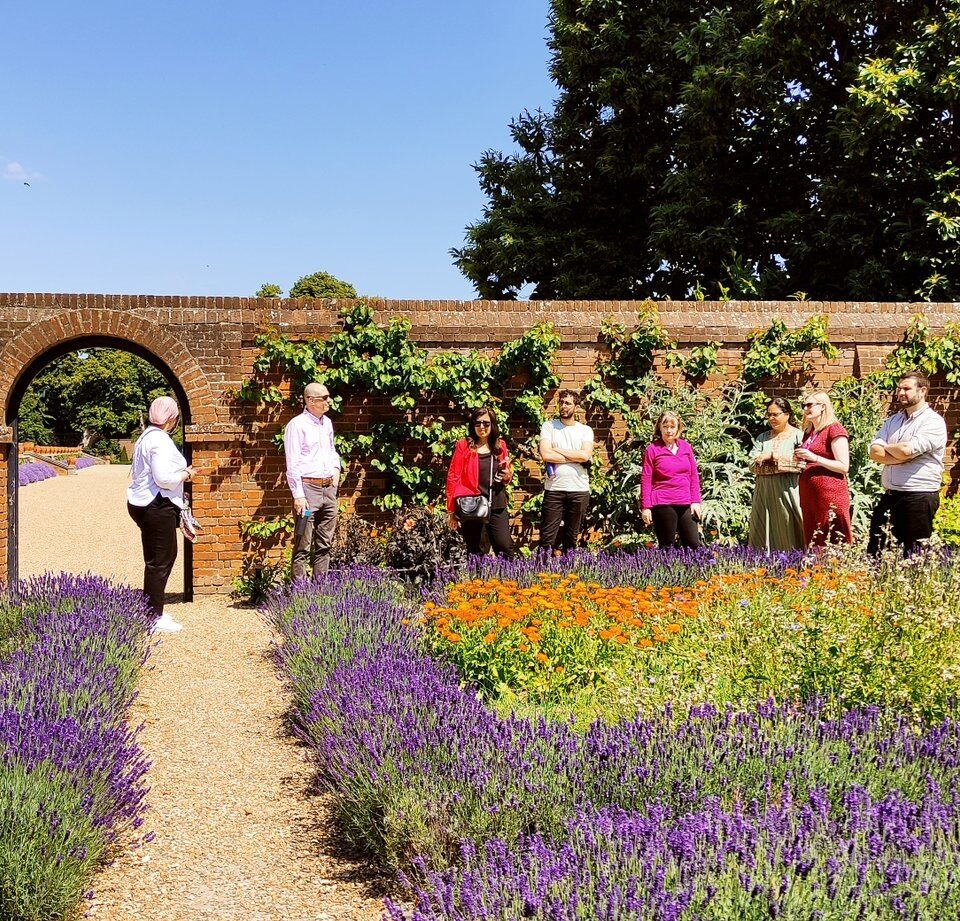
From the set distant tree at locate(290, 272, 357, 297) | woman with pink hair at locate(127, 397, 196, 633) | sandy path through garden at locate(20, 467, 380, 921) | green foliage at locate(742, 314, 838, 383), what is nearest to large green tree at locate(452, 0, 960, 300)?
green foliage at locate(742, 314, 838, 383)

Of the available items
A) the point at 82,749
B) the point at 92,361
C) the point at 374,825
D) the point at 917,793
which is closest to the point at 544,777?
the point at 374,825

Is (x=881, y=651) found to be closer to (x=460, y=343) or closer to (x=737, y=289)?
(x=460, y=343)

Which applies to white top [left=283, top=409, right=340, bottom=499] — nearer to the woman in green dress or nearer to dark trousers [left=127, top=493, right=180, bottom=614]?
dark trousers [left=127, top=493, right=180, bottom=614]

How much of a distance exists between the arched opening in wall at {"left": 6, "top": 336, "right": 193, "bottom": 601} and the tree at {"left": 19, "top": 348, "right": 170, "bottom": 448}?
0.06 meters

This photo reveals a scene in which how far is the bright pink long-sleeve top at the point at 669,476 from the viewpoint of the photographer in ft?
25.5

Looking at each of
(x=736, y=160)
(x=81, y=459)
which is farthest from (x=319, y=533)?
(x=81, y=459)

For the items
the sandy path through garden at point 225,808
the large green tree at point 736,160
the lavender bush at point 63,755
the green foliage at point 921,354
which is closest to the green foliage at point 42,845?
the lavender bush at point 63,755

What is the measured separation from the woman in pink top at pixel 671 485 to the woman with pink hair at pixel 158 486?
12.4 ft

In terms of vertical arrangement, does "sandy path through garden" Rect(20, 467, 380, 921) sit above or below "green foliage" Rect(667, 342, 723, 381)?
below

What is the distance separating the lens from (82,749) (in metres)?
3.67

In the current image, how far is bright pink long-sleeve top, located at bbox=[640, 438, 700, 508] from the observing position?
7.77m

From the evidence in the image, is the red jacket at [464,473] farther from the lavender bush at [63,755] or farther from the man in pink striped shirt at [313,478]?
the lavender bush at [63,755]

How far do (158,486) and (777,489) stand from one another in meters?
5.01

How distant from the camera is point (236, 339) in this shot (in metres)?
8.86
